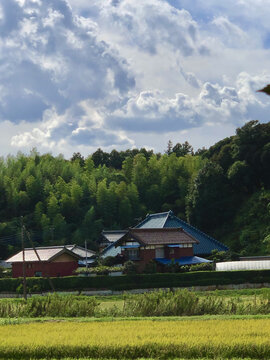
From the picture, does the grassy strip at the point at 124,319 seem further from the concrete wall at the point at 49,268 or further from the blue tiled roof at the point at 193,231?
the blue tiled roof at the point at 193,231

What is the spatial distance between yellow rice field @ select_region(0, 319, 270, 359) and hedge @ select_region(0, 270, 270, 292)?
18.4 m

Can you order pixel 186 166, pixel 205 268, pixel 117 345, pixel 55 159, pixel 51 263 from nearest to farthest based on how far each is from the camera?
pixel 117 345 < pixel 205 268 < pixel 51 263 < pixel 186 166 < pixel 55 159

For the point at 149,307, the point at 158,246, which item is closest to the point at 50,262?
the point at 158,246

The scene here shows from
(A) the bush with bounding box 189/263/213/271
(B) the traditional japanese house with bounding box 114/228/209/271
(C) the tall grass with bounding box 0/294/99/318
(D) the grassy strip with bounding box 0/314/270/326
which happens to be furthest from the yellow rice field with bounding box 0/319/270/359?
(B) the traditional japanese house with bounding box 114/228/209/271

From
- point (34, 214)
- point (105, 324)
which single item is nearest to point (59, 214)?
point (34, 214)

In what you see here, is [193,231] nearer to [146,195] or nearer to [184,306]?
[146,195]

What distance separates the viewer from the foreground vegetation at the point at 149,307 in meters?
18.1

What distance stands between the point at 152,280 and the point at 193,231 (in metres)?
13.0

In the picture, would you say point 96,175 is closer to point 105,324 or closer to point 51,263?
point 51,263

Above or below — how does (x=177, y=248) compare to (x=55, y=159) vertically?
below

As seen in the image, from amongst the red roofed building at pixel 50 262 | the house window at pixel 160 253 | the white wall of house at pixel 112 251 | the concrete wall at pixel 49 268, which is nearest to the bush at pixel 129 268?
the house window at pixel 160 253

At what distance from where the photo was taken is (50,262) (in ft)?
132

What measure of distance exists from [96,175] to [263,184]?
63.2 ft

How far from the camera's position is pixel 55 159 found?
65562 millimetres
